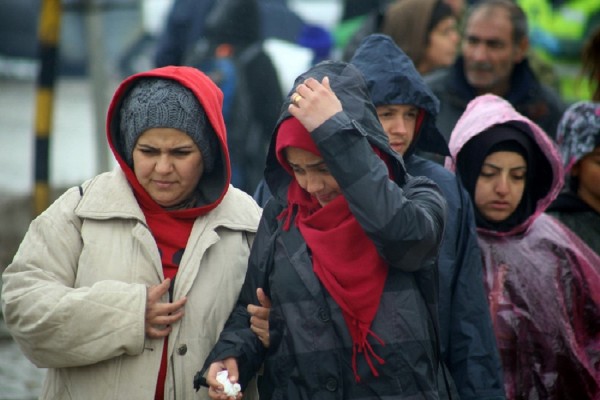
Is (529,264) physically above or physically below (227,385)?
above

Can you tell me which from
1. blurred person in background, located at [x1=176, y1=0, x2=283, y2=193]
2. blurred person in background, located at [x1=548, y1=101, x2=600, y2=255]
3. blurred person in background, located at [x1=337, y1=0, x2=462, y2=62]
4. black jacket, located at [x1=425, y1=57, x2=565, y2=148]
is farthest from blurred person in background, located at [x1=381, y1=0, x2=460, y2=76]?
blurred person in background, located at [x1=176, y1=0, x2=283, y2=193]

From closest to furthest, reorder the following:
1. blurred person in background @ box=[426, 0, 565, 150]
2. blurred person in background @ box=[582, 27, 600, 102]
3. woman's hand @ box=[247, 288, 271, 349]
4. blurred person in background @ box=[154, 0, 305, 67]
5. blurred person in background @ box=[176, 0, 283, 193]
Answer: woman's hand @ box=[247, 288, 271, 349]
blurred person in background @ box=[426, 0, 565, 150]
blurred person in background @ box=[582, 27, 600, 102]
blurred person in background @ box=[176, 0, 283, 193]
blurred person in background @ box=[154, 0, 305, 67]

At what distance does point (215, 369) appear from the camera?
4.04 meters

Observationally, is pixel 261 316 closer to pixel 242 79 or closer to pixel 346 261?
pixel 346 261

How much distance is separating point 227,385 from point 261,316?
0.26m

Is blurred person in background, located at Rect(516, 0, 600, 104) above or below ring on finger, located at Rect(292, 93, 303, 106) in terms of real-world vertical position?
above

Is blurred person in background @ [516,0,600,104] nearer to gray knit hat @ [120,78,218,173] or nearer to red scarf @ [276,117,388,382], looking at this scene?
gray knit hat @ [120,78,218,173]

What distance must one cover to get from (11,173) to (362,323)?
1127 cm

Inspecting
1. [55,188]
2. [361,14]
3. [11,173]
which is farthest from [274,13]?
[11,173]

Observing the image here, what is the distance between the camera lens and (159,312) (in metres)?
4.21

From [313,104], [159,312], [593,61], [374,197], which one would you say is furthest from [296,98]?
[593,61]

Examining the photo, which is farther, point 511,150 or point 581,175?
point 581,175

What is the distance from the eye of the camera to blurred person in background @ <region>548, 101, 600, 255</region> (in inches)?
229

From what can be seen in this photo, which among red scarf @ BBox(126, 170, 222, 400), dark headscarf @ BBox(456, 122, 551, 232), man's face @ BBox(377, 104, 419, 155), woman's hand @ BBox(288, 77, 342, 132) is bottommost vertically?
red scarf @ BBox(126, 170, 222, 400)
